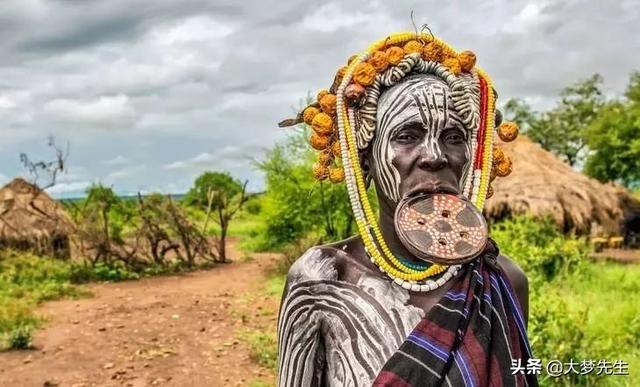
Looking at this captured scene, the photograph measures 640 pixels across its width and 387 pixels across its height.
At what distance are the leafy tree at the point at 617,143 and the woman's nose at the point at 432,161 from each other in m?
17.1

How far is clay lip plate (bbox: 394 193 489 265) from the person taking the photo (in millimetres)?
1586

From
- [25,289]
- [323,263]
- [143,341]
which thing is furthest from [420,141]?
[25,289]

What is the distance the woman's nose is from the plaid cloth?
0.27m

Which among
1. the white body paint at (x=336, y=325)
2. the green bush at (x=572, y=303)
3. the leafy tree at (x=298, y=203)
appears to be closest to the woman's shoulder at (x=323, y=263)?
the white body paint at (x=336, y=325)

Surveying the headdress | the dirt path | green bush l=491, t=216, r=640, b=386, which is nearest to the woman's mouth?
the headdress

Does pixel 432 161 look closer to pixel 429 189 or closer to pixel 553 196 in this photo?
pixel 429 189

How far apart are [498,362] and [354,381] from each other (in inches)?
13.4

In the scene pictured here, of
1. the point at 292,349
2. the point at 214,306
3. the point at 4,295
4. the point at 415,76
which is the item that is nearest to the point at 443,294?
the point at 292,349

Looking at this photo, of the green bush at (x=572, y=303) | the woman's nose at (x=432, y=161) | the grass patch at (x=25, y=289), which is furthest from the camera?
the grass patch at (x=25, y=289)

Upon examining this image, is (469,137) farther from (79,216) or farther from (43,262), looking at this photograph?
(79,216)

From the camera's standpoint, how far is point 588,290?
933cm

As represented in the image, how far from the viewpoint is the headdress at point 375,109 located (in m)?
1.74

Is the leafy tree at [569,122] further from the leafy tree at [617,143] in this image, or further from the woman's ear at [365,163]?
the woman's ear at [365,163]

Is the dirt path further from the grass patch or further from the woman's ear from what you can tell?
the woman's ear
